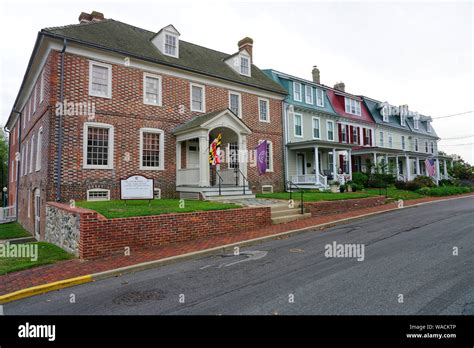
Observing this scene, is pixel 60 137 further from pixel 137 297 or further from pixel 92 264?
pixel 137 297

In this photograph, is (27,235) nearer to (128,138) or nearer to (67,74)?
(128,138)

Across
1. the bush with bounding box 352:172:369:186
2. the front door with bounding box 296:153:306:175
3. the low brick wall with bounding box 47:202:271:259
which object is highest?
the front door with bounding box 296:153:306:175

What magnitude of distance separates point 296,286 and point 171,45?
49.5ft

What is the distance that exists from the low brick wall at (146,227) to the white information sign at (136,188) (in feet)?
5.20

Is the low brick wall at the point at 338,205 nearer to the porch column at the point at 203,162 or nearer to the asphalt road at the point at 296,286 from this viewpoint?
the porch column at the point at 203,162

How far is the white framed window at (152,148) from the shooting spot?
1397 centimetres

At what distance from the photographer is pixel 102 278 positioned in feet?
20.0

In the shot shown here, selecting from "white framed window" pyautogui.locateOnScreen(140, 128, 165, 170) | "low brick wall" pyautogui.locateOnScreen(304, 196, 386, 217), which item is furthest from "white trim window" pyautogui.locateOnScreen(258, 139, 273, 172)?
"white framed window" pyautogui.locateOnScreen(140, 128, 165, 170)

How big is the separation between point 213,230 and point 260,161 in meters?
8.91

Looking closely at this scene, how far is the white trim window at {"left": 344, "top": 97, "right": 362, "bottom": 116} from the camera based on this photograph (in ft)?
90.8

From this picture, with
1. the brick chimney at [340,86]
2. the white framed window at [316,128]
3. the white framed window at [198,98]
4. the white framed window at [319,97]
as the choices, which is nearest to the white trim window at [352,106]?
the brick chimney at [340,86]

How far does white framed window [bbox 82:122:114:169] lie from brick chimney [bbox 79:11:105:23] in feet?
22.6

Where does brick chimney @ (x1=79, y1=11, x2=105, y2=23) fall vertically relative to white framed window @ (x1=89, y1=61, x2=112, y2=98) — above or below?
above

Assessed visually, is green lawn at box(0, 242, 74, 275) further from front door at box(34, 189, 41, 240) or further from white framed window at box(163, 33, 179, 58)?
white framed window at box(163, 33, 179, 58)
